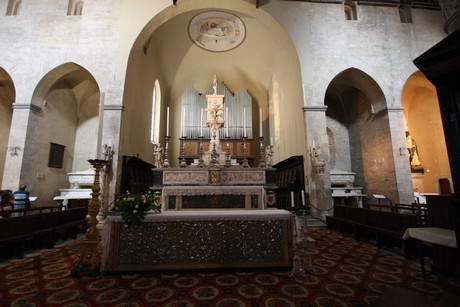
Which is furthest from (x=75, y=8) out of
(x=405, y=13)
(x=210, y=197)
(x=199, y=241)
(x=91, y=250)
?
(x=405, y=13)

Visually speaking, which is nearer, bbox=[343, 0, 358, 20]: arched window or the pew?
the pew

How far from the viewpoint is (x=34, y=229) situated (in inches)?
170

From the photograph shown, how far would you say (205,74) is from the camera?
13.4m

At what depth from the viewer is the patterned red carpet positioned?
224 cm

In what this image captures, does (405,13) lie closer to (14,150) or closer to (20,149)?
(20,149)

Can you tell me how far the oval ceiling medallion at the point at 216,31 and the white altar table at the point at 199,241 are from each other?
1010cm

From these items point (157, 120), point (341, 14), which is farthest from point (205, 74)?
point (341, 14)

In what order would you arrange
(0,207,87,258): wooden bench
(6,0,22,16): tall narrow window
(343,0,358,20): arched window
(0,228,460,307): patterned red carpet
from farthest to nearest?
(343,0,358,20): arched window → (6,0,22,16): tall narrow window → (0,207,87,258): wooden bench → (0,228,460,307): patterned red carpet

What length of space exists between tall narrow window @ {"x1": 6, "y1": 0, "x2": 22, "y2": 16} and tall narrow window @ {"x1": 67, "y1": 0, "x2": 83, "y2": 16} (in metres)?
1.87

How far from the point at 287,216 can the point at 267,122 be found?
10762 millimetres

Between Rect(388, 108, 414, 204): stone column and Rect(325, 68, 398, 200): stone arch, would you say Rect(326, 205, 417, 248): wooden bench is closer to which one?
Rect(388, 108, 414, 204): stone column

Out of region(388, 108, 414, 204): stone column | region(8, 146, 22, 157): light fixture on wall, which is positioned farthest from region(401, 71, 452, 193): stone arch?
region(8, 146, 22, 157): light fixture on wall

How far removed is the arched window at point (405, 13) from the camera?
8922mm

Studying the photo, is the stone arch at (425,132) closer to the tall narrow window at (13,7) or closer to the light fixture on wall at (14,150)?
the light fixture on wall at (14,150)
